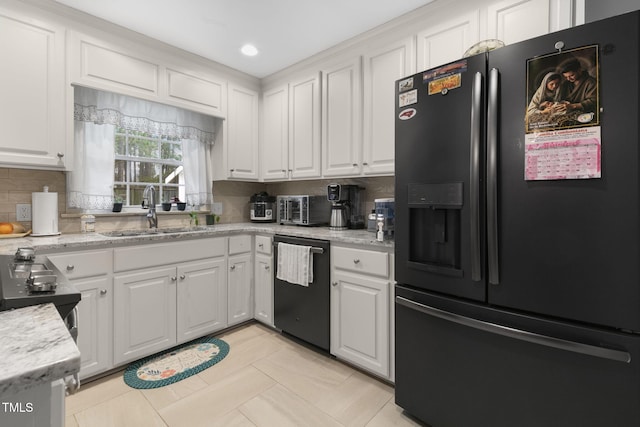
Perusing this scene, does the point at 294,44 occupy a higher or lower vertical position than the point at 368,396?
higher

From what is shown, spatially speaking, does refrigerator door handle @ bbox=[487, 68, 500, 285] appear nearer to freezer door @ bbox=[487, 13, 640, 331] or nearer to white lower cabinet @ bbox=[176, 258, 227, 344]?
freezer door @ bbox=[487, 13, 640, 331]

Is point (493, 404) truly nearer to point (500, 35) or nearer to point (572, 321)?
point (572, 321)

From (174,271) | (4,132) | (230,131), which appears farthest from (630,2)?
(4,132)

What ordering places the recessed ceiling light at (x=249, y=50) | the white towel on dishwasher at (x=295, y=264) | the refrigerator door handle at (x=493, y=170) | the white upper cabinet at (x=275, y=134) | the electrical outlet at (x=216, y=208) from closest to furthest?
the refrigerator door handle at (x=493, y=170)
the white towel on dishwasher at (x=295, y=264)
the recessed ceiling light at (x=249, y=50)
the white upper cabinet at (x=275, y=134)
the electrical outlet at (x=216, y=208)

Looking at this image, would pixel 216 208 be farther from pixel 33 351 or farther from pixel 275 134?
pixel 33 351

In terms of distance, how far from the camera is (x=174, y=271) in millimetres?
2389

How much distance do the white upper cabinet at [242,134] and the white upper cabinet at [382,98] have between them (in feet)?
4.51

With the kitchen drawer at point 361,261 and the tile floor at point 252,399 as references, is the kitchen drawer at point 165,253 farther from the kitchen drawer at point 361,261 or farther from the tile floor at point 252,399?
the kitchen drawer at point 361,261

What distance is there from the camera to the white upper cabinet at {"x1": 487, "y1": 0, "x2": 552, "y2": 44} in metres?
1.70

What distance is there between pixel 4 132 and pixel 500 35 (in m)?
3.08

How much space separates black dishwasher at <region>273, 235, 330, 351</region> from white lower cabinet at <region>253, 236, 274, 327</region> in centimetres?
8

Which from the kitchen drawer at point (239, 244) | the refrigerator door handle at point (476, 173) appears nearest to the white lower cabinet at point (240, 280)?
the kitchen drawer at point (239, 244)

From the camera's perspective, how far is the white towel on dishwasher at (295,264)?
2375 mm

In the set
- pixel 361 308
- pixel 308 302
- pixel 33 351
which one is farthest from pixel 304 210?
pixel 33 351
